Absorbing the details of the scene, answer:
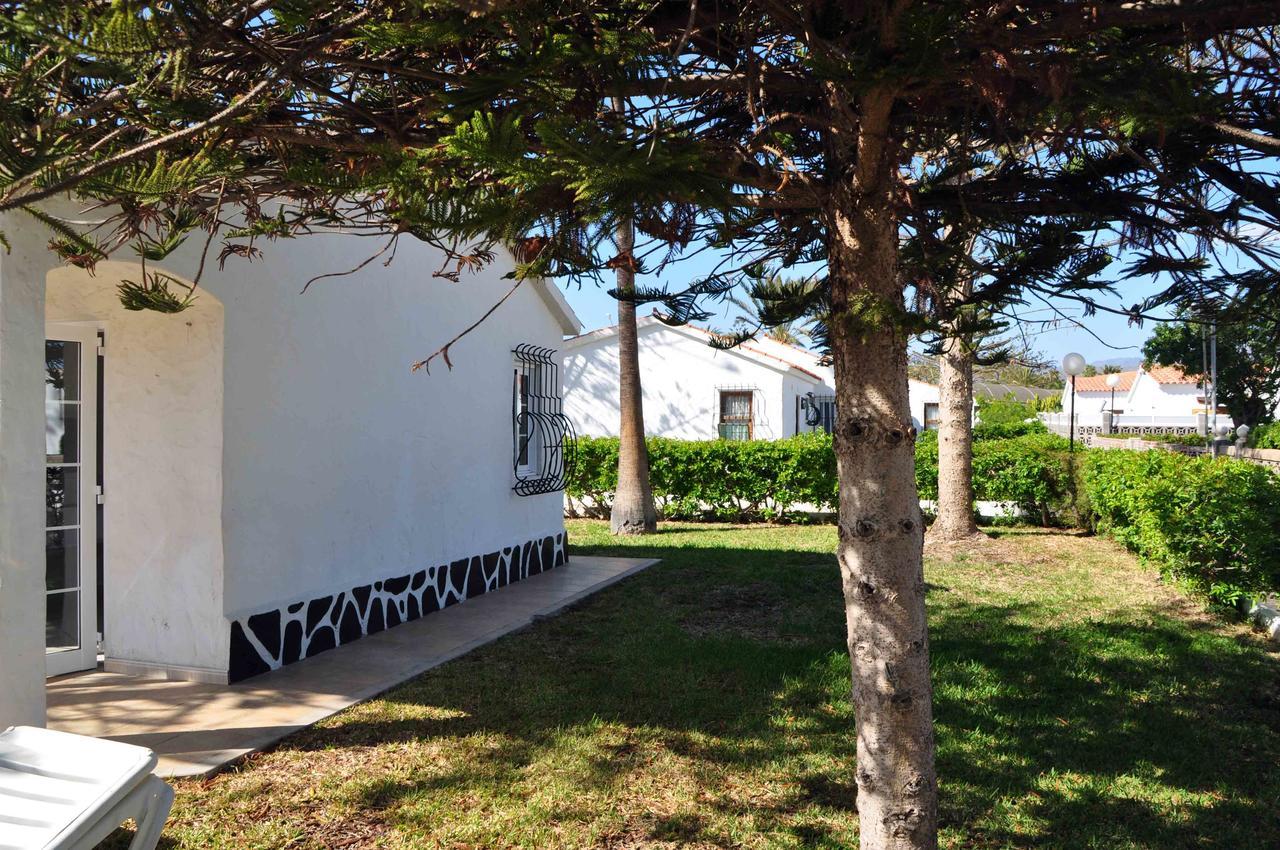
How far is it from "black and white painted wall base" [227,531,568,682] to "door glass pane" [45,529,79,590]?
1.40 m

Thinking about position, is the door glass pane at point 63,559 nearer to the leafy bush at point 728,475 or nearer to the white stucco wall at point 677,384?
the leafy bush at point 728,475

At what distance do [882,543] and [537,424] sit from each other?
8.10m

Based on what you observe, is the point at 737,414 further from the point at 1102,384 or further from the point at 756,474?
the point at 1102,384

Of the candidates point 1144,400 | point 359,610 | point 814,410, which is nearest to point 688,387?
point 814,410

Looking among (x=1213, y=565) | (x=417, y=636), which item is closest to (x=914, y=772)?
(x=417, y=636)

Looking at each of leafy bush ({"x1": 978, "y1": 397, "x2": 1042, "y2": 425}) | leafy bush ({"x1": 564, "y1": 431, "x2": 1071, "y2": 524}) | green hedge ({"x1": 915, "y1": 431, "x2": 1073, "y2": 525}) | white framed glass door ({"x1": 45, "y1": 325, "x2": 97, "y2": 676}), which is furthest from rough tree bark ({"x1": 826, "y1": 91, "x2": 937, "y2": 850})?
leafy bush ({"x1": 978, "y1": 397, "x2": 1042, "y2": 425})

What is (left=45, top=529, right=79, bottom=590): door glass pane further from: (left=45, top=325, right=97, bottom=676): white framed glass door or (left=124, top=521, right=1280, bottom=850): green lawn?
(left=124, top=521, right=1280, bottom=850): green lawn

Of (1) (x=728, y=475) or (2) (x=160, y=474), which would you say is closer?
(2) (x=160, y=474)

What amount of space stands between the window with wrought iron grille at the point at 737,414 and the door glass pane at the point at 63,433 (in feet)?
58.5

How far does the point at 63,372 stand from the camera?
253 inches

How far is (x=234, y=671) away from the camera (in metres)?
6.08

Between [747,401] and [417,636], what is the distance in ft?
54.3

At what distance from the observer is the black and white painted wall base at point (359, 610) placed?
6266 millimetres

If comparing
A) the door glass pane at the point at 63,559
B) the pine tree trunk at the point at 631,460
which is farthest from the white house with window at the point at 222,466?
the pine tree trunk at the point at 631,460
